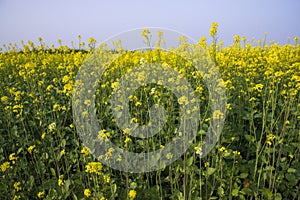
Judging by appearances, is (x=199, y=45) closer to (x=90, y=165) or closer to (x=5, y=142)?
(x=90, y=165)

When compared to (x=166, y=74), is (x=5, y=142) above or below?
below

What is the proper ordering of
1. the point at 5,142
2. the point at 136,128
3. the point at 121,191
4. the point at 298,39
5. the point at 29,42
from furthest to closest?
the point at 29,42, the point at 298,39, the point at 5,142, the point at 136,128, the point at 121,191

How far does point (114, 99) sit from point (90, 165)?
164cm

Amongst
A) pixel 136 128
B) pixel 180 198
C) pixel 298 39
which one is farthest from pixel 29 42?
pixel 298 39

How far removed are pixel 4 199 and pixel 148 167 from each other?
4.29 ft

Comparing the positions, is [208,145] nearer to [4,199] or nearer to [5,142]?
[4,199]

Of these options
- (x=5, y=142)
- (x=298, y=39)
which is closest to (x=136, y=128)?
(x=5, y=142)

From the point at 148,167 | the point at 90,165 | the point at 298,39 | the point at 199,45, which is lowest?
the point at 148,167

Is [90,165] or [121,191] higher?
[90,165]

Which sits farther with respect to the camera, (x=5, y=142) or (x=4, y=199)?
(x=5, y=142)

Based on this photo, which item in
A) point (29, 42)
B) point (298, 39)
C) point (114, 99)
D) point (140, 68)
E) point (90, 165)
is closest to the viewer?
point (90, 165)

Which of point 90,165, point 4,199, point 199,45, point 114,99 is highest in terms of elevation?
point 199,45

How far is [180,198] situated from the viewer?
187cm

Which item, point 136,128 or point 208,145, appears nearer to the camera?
point 208,145
